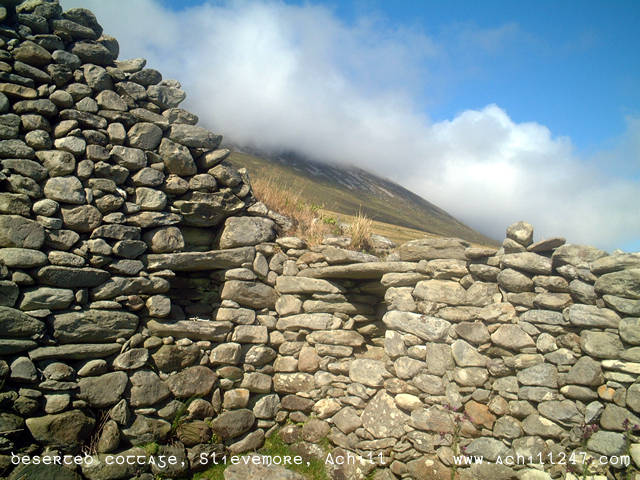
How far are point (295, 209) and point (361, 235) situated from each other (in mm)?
1407

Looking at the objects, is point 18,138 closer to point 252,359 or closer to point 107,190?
point 107,190

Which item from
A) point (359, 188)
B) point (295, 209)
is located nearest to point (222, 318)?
point (295, 209)

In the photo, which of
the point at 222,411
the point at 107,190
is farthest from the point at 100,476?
the point at 107,190

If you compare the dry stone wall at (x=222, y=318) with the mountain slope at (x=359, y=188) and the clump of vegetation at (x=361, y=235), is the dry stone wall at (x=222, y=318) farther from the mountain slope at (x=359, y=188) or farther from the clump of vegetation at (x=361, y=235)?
the mountain slope at (x=359, y=188)

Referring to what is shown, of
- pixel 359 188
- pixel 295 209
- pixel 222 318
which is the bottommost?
pixel 222 318

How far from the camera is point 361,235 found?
7.21 m

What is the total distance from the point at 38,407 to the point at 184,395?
1648mm

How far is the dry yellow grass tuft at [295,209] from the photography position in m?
7.26

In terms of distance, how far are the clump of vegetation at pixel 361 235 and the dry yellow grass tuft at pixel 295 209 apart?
47 centimetres

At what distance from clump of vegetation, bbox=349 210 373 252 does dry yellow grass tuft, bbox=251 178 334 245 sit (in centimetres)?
47

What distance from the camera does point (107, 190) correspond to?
5430mm

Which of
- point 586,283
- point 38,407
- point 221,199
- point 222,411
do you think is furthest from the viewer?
point 221,199

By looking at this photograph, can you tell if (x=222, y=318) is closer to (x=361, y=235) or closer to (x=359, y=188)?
(x=361, y=235)

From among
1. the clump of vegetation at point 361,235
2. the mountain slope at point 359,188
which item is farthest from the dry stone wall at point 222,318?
the mountain slope at point 359,188
